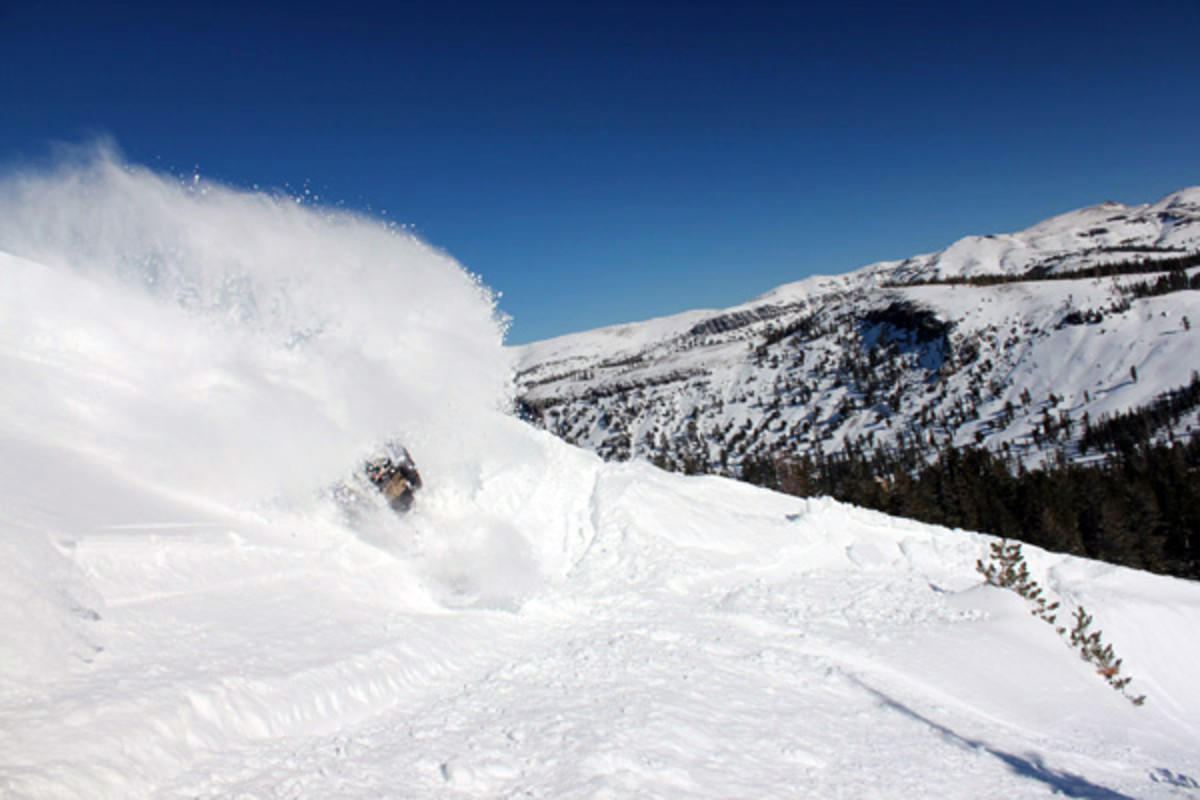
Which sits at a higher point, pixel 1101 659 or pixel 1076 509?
pixel 1076 509

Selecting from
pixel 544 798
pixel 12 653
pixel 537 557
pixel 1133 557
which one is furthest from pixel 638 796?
pixel 1133 557

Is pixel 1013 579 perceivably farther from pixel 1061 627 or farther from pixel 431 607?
pixel 431 607

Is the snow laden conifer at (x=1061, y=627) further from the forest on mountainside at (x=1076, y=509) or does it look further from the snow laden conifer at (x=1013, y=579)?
the forest on mountainside at (x=1076, y=509)

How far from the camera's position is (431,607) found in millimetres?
12945

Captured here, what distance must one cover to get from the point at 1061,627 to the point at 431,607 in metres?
17.9

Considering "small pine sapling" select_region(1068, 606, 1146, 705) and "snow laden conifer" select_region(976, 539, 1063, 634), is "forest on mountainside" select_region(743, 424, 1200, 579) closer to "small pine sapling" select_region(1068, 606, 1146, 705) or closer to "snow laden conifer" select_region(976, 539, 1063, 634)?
"snow laden conifer" select_region(976, 539, 1063, 634)

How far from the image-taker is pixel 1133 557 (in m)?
53.7

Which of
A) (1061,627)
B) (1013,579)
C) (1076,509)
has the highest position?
(1076,509)

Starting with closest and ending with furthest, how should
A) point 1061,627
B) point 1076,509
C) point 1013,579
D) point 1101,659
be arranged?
1. point 1101,659
2. point 1061,627
3. point 1013,579
4. point 1076,509

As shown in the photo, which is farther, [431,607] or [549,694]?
[431,607]

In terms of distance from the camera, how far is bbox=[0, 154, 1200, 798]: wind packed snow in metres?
7.43

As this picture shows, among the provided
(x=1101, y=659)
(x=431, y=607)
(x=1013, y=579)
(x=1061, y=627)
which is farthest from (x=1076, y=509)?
(x=431, y=607)

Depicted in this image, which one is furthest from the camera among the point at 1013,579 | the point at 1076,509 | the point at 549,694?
the point at 1076,509

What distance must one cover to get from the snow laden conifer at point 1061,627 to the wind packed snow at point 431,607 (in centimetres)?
80
